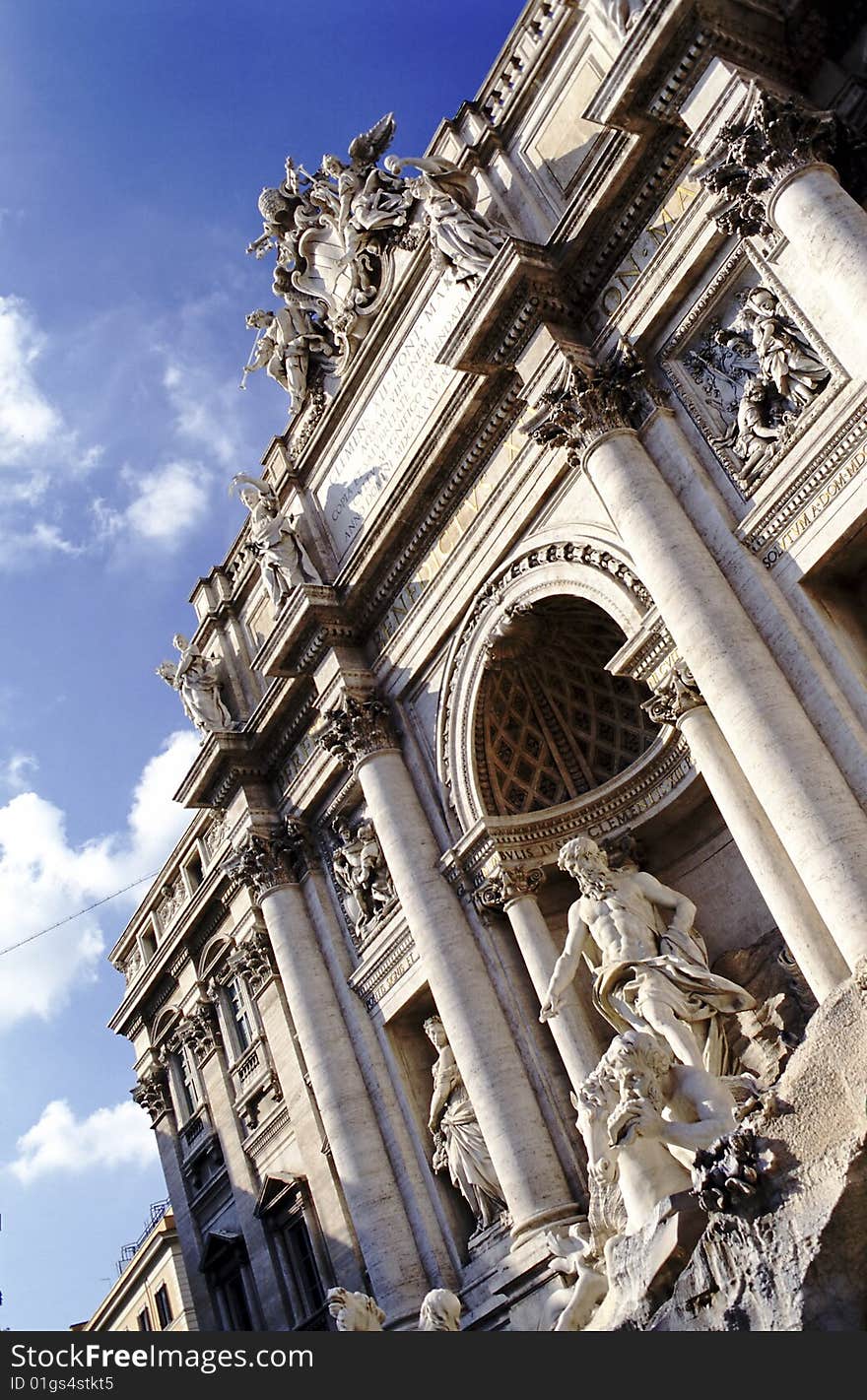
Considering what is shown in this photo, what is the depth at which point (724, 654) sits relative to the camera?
1172 centimetres

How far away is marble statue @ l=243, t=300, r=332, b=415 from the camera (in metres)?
20.2

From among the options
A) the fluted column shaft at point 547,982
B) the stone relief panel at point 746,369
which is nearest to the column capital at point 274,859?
the fluted column shaft at point 547,982

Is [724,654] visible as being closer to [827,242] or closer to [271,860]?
[827,242]

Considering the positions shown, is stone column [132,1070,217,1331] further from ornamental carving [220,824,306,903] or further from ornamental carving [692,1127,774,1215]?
ornamental carving [692,1127,774,1215]

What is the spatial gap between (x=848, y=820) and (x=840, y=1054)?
387cm

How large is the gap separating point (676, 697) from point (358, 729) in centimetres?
575

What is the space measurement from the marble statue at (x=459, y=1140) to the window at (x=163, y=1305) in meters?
11.6

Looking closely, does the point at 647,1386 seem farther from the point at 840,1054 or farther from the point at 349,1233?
the point at 349,1233

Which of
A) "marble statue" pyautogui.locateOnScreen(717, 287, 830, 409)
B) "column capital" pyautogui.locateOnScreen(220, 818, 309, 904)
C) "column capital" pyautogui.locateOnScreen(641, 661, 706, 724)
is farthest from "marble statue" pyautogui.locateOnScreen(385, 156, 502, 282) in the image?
"column capital" pyautogui.locateOnScreen(220, 818, 309, 904)

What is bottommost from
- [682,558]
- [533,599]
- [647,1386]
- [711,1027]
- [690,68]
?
[647,1386]

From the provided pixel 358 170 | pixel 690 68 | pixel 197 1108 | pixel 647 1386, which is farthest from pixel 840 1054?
pixel 197 1108

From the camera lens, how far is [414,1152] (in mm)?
16641

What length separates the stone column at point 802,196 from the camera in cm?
1103

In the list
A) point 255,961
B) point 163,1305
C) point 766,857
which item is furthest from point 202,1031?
point 766,857
